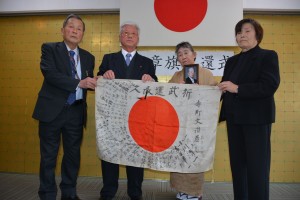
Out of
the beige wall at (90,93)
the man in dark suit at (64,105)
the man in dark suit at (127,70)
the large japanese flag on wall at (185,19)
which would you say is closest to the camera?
the man in dark suit at (64,105)

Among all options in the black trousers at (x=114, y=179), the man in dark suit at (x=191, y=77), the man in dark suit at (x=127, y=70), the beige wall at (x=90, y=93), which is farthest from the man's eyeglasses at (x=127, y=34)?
the black trousers at (x=114, y=179)

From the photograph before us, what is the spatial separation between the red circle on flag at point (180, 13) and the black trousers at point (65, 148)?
162 centimetres

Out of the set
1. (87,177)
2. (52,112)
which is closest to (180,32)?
(52,112)

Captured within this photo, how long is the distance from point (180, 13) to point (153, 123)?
1.73 metres

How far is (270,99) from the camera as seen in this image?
2.15 m

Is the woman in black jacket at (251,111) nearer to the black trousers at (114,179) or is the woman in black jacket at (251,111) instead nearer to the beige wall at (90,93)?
the black trousers at (114,179)

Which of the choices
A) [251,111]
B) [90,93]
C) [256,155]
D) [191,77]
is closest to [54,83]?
[191,77]

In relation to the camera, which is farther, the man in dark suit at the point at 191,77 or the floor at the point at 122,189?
the floor at the point at 122,189

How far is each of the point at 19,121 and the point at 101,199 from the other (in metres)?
2.00

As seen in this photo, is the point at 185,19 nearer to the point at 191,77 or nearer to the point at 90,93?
the point at 191,77

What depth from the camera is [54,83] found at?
253 centimetres

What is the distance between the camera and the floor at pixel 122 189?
10.3ft

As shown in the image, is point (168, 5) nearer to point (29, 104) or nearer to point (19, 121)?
point (29, 104)

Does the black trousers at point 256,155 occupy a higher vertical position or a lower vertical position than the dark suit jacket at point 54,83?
lower
